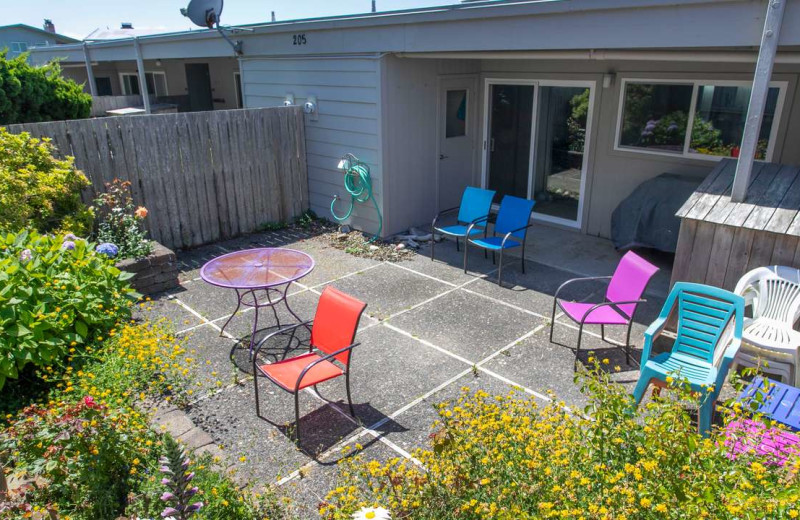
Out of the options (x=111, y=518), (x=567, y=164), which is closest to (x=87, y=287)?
(x=111, y=518)

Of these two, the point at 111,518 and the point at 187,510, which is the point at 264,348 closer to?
the point at 111,518

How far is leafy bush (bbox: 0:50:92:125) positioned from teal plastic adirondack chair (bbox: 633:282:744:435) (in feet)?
29.1

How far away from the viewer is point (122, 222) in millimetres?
6234

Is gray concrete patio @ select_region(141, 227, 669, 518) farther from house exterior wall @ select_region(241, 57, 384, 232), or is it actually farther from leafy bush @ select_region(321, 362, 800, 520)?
house exterior wall @ select_region(241, 57, 384, 232)

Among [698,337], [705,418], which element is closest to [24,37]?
[698,337]

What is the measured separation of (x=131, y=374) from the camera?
386 centimetres

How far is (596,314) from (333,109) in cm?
502

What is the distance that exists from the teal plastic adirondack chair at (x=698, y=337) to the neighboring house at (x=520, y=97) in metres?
2.20

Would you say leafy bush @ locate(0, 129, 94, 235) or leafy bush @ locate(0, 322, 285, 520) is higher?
leafy bush @ locate(0, 129, 94, 235)

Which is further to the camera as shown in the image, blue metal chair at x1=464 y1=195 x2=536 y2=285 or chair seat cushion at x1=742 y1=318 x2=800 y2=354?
blue metal chair at x1=464 y1=195 x2=536 y2=285

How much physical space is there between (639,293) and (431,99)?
458 cm

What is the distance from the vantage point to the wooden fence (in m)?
6.39

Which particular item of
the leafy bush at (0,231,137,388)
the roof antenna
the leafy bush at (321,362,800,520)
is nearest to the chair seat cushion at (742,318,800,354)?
the leafy bush at (321,362,800,520)

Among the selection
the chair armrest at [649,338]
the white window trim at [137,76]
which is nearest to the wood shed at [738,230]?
the chair armrest at [649,338]
